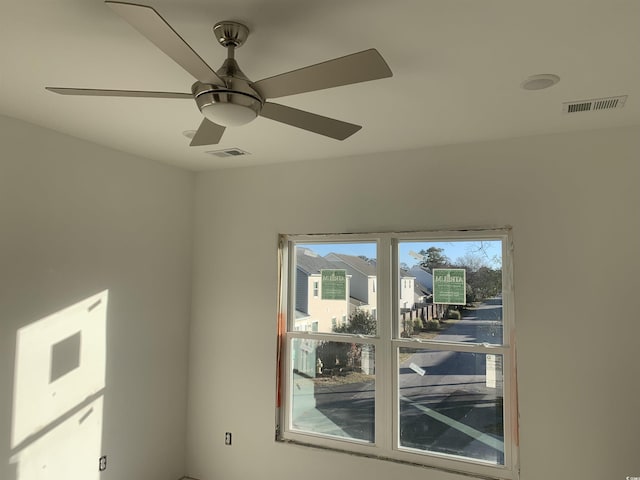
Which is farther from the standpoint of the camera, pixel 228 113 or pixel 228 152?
pixel 228 152

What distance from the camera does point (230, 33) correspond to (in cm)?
159

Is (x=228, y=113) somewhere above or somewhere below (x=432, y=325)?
above

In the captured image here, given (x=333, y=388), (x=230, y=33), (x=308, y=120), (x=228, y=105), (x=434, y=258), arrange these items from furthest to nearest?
(x=333, y=388) → (x=434, y=258) → (x=308, y=120) → (x=230, y=33) → (x=228, y=105)

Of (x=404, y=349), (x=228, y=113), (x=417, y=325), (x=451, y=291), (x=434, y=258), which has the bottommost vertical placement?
(x=404, y=349)

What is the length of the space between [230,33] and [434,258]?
210 cm

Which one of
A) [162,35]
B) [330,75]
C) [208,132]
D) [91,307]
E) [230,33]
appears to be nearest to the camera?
[162,35]

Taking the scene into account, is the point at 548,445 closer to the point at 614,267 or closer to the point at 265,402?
the point at 614,267

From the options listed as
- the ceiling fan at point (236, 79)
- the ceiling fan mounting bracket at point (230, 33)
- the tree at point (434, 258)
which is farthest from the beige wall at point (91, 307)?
the tree at point (434, 258)

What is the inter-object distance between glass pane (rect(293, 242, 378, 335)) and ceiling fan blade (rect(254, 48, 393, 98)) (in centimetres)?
197

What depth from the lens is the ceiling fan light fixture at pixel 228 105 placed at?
1.45 m

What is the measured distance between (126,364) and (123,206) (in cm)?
117

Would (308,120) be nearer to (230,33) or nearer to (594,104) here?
(230,33)

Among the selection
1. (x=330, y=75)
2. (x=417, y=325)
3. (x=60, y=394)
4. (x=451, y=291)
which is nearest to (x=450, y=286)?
(x=451, y=291)

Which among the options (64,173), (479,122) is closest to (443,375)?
(479,122)
